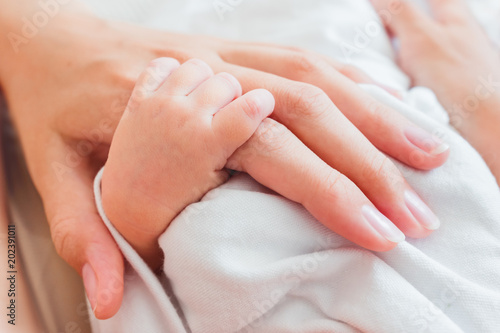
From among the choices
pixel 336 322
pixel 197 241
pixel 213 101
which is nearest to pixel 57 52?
pixel 213 101

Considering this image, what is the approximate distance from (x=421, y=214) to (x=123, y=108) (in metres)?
0.55

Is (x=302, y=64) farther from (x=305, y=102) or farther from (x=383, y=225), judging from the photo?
(x=383, y=225)

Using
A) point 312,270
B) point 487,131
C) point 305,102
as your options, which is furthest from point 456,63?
point 312,270

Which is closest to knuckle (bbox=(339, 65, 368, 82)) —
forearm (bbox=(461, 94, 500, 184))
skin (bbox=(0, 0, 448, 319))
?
skin (bbox=(0, 0, 448, 319))

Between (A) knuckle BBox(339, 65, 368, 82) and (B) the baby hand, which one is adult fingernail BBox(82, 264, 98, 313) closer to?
(B) the baby hand

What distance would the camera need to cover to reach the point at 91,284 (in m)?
0.65

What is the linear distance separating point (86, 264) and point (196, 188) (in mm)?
215

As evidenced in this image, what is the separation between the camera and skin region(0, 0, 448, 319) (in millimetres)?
614

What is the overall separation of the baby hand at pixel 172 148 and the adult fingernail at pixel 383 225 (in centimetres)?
20

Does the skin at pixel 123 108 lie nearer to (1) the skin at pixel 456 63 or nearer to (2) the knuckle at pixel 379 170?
(2) the knuckle at pixel 379 170

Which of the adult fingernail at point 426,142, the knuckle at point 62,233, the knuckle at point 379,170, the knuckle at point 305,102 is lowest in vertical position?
the knuckle at point 62,233

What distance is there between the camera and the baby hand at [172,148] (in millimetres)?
615

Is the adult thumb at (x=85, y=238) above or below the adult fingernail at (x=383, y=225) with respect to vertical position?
below

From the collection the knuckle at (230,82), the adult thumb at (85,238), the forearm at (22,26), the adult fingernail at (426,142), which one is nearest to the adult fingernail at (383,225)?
the adult fingernail at (426,142)
